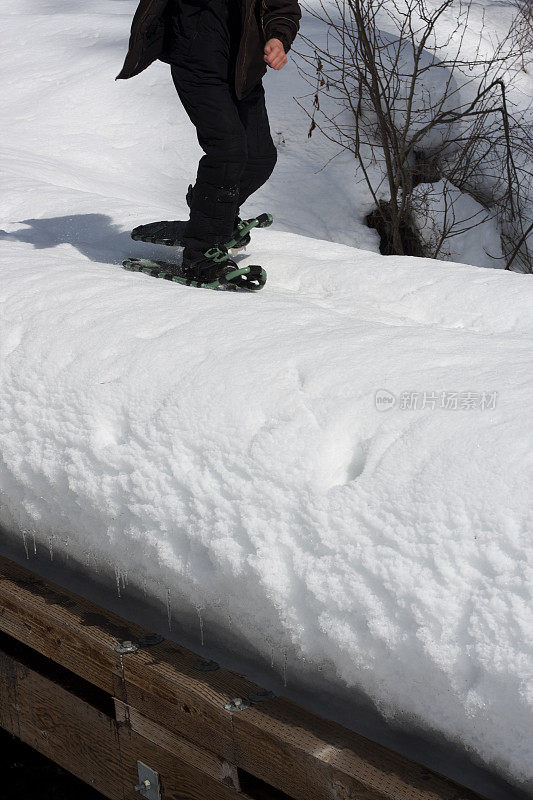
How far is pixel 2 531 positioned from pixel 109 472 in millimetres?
592

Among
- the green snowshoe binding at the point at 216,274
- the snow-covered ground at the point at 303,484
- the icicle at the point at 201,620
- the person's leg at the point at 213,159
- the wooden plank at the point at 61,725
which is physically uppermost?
the person's leg at the point at 213,159

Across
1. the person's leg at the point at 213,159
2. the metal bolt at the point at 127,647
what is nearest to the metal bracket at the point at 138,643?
the metal bolt at the point at 127,647

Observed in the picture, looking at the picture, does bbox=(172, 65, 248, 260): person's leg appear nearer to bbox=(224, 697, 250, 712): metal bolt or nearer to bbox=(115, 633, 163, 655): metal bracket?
bbox=(115, 633, 163, 655): metal bracket

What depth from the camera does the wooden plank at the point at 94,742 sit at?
5.84 ft

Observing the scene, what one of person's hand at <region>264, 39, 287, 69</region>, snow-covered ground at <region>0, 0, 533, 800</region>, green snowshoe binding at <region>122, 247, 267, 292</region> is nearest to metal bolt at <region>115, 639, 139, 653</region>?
snow-covered ground at <region>0, 0, 533, 800</region>

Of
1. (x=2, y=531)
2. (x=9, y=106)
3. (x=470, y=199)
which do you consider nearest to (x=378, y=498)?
(x=2, y=531)

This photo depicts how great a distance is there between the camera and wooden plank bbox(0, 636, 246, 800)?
1.78 metres

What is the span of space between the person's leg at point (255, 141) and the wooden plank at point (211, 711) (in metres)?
2.10

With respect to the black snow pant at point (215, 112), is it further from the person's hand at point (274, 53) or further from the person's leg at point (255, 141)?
the person's hand at point (274, 53)

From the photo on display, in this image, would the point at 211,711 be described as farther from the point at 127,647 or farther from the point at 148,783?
the point at 148,783

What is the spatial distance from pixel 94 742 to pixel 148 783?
22cm

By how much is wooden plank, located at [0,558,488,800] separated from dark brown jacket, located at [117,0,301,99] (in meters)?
2.01

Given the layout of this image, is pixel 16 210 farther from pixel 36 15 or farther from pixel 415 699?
pixel 36 15

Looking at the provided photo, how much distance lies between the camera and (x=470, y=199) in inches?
299
